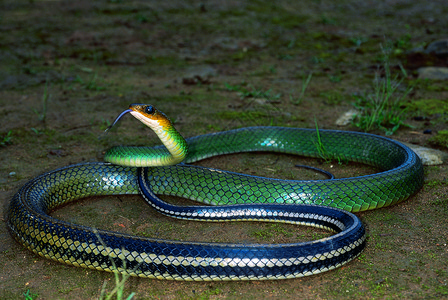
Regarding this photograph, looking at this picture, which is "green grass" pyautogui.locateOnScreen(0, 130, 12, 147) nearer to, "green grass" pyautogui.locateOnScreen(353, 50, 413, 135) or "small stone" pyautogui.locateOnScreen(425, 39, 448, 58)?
"green grass" pyautogui.locateOnScreen(353, 50, 413, 135)

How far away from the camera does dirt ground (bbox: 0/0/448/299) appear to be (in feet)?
12.7

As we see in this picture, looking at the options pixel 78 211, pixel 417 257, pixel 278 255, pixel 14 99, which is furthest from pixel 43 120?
pixel 417 257

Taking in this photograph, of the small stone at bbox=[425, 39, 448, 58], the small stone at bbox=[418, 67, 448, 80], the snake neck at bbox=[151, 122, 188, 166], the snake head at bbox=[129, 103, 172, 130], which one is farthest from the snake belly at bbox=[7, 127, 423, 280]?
the small stone at bbox=[425, 39, 448, 58]

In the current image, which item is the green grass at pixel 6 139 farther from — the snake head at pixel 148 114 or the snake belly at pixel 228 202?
the snake head at pixel 148 114

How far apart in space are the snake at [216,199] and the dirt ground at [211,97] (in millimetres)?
131

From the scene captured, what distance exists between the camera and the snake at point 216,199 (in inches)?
148

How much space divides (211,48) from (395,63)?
16.6 ft

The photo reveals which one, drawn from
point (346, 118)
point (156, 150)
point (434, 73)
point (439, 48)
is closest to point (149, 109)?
point (156, 150)

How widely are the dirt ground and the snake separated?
131mm

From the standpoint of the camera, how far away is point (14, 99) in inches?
342

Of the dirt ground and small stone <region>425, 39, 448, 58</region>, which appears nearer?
the dirt ground

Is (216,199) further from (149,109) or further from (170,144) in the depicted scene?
(149,109)

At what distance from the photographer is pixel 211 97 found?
905 cm

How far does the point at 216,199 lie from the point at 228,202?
0.16m
